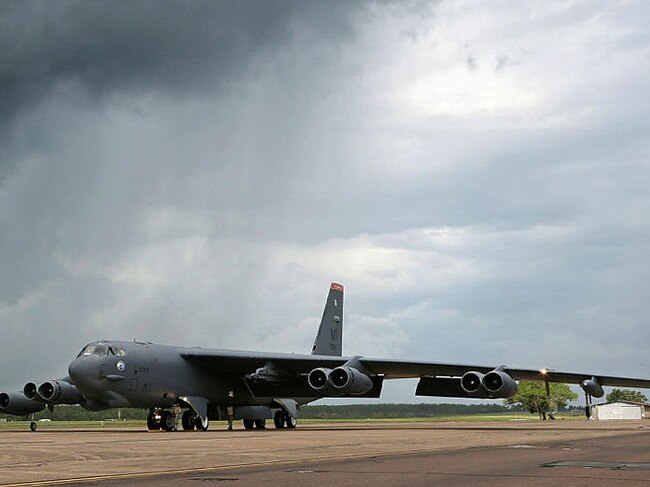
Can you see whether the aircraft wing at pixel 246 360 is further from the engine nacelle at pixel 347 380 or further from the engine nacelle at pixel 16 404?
the engine nacelle at pixel 16 404

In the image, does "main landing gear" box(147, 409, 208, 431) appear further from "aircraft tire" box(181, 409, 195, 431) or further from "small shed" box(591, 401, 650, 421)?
"small shed" box(591, 401, 650, 421)

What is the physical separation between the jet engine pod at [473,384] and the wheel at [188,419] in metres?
13.2

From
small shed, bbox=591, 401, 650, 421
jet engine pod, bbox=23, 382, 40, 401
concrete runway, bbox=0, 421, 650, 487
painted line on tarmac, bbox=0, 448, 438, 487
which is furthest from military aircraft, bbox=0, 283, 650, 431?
small shed, bbox=591, 401, 650, 421

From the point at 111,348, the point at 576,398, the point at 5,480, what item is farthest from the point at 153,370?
the point at 576,398

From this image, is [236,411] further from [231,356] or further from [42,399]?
[42,399]

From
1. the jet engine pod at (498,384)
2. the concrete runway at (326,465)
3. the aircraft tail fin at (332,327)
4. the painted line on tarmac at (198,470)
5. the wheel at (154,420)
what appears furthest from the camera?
the aircraft tail fin at (332,327)

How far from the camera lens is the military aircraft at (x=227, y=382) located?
3759 cm

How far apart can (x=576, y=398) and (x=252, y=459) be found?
127976 millimetres

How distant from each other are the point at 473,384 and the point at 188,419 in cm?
1394

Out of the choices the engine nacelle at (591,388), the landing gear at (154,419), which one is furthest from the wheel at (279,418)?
the engine nacelle at (591,388)

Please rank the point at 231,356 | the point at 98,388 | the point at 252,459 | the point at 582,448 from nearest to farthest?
the point at 252,459
the point at 582,448
the point at 98,388
the point at 231,356

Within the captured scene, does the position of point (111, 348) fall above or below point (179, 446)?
above

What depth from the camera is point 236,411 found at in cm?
4591

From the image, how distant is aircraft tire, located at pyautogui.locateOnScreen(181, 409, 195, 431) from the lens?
42.4 m
